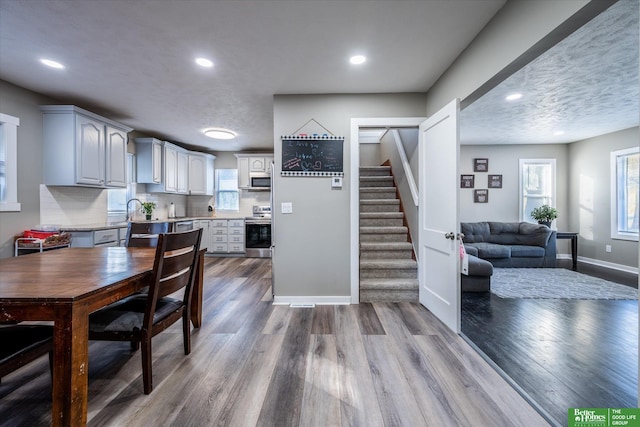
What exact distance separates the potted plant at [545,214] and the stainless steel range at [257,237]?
220 inches

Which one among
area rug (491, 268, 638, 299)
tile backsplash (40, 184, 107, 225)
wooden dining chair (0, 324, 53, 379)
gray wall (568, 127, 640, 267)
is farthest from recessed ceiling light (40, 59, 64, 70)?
gray wall (568, 127, 640, 267)

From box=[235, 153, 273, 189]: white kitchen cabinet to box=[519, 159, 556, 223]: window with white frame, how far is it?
5622 millimetres

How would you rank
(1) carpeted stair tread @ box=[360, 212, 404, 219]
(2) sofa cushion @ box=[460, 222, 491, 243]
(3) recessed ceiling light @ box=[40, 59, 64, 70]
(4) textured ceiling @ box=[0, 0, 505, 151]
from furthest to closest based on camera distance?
(2) sofa cushion @ box=[460, 222, 491, 243] → (1) carpeted stair tread @ box=[360, 212, 404, 219] → (3) recessed ceiling light @ box=[40, 59, 64, 70] → (4) textured ceiling @ box=[0, 0, 505, 151]

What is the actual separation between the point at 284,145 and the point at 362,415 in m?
2.65

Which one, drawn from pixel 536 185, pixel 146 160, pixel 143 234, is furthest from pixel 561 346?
pixel 146 160

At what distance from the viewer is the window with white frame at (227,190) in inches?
260

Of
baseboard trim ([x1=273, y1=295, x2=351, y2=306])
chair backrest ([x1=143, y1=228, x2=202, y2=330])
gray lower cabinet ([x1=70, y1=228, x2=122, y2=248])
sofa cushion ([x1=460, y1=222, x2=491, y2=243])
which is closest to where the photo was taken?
chair backrest ([x1=143, y1=228, x2=202, y2=330])

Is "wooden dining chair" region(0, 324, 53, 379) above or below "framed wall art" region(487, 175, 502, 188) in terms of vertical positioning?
below

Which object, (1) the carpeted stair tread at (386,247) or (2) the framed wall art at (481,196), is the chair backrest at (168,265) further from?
(2) the framed wall art at (481,196)

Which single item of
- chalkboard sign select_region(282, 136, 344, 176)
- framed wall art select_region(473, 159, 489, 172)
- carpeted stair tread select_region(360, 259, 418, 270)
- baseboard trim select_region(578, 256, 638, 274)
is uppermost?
framed wall art select_region(473, 159, 489, 172)

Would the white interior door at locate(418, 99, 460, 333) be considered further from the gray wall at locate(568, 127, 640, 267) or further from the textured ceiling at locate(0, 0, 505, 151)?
the gray wall at locate(568, 127, 640, 267)

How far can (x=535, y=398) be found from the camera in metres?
1.60

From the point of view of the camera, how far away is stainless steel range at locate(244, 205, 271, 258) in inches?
233

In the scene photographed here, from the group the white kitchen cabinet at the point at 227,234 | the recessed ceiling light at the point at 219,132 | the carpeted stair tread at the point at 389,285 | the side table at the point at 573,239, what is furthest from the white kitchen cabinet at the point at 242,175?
the side table at the point at 573,239
